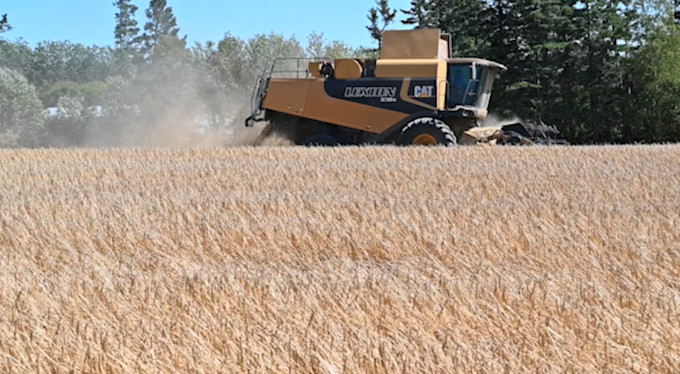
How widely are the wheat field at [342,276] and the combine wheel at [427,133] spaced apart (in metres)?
6.09

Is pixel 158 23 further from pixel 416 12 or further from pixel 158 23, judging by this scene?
pixel 416 12

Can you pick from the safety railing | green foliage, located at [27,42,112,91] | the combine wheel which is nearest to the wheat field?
the combine wheel

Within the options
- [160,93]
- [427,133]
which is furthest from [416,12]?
[427,133]

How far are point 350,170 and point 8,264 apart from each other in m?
7.55

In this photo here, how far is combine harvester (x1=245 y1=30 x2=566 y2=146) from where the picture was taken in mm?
18078

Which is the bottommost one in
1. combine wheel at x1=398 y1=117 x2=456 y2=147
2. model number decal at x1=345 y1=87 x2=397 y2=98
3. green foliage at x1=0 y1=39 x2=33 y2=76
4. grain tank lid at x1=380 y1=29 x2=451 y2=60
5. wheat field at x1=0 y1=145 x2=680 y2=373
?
wheat field at x1=0 y1=145 x2=680 y2=373

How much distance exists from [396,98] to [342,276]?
13.3 m

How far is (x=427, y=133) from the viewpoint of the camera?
17.8 m

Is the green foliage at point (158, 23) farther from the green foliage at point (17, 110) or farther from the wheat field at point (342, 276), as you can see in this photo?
the wheat field at point (342, 276)

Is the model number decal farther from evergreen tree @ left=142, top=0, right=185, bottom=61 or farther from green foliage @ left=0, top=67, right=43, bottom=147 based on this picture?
evergreen tree @ left=142, top=0, right=185, bottom=61

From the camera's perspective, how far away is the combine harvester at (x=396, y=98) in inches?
712

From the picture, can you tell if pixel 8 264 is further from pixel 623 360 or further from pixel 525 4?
pixel 525 4

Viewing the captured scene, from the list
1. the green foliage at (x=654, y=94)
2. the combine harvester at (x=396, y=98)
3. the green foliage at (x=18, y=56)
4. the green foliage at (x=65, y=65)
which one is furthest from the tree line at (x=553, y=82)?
the green foliage at (x=65, y=65)

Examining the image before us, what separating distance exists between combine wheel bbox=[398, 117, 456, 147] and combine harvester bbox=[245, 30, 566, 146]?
0.7 inches
